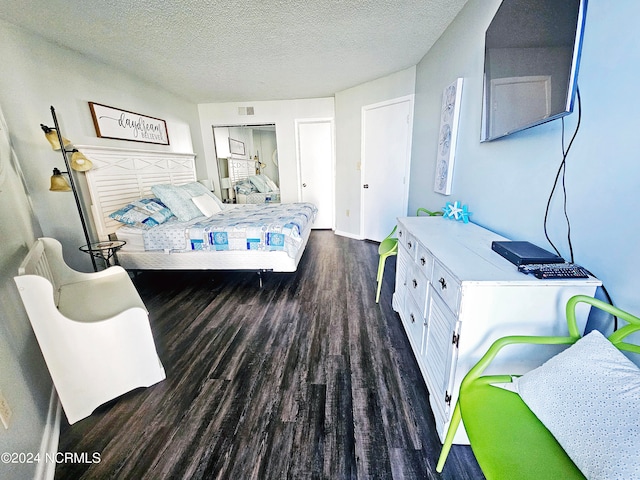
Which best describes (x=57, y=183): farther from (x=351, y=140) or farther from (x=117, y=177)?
(x=351, y=140)

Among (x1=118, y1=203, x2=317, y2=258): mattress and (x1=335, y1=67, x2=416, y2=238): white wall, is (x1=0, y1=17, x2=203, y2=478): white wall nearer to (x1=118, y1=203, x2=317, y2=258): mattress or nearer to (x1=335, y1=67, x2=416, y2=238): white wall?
(x1=118, y1=203, x2=317, y2=258): mattress

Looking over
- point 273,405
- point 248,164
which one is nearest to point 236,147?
point 248,164

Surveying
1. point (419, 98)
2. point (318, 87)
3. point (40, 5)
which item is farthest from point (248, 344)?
point (318, 87)

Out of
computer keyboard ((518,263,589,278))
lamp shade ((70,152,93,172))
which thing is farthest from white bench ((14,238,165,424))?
computer keyboard ((518,263,589,278))

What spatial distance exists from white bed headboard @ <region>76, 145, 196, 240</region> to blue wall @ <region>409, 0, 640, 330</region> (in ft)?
11.2

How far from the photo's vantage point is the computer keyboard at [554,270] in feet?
3.09

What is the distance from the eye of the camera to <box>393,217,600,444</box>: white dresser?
96cm

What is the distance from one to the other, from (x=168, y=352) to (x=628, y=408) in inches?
87.5

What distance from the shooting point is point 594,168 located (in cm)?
96

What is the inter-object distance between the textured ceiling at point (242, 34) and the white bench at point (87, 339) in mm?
1742

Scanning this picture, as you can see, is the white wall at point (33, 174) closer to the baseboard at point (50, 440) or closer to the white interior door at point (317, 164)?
the baseboard at point (50, 440)

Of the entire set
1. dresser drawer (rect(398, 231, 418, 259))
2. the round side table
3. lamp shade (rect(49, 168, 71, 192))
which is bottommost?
the round side table

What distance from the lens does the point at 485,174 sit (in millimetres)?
1695

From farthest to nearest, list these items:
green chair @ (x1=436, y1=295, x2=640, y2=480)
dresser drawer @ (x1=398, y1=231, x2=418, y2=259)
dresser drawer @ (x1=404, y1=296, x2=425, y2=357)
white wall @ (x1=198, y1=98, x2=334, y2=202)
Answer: white wall @ (x1=198, y1=98, x2=334, y2=202)
dresser drawer @ (x1=398, y1=231, x2=418, y2=259)
dresser drawer @ (x1=404, y1=296, x2=425, y2=357)
green chair @ (x1=436, y1=295, x2=640, y2=480)
